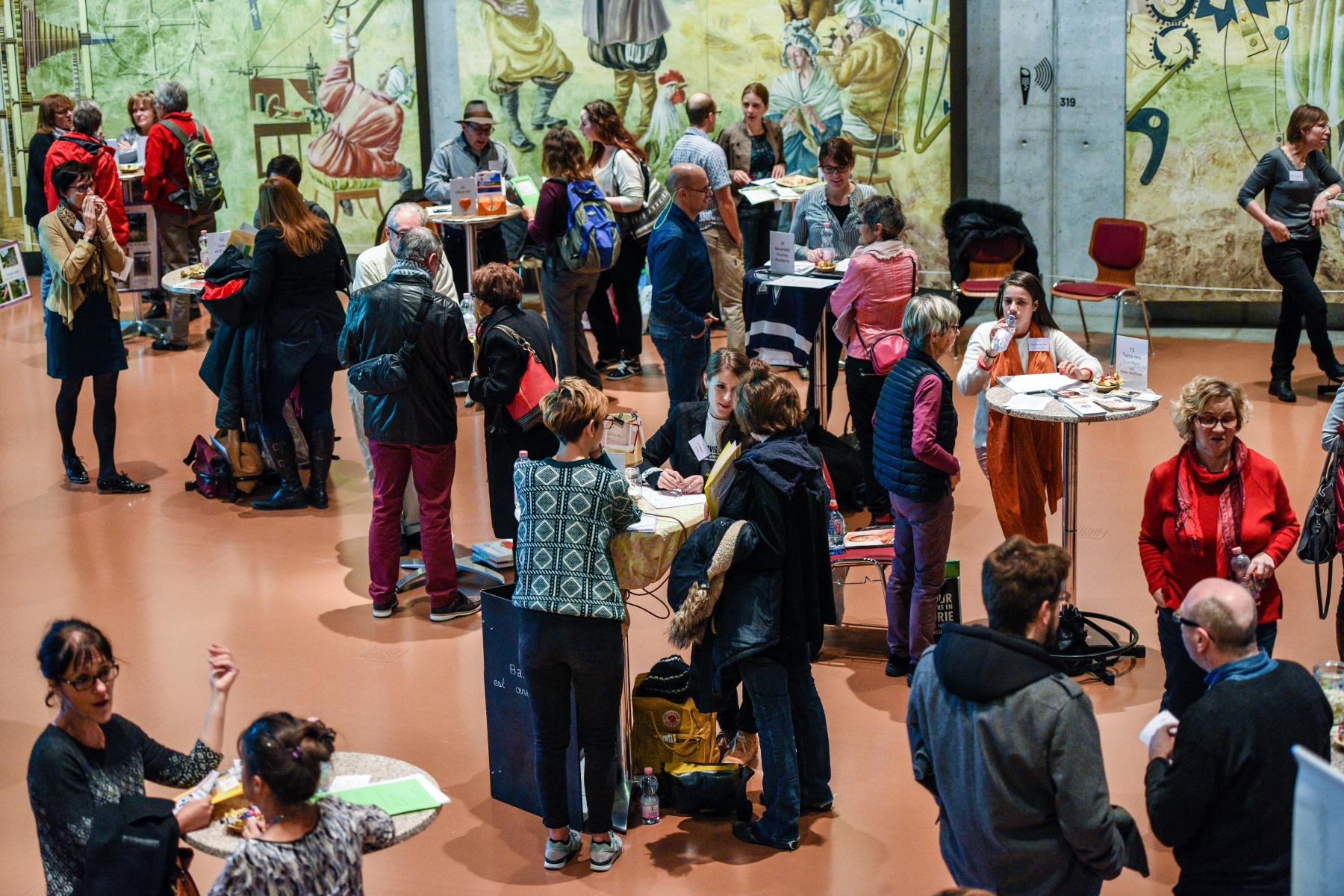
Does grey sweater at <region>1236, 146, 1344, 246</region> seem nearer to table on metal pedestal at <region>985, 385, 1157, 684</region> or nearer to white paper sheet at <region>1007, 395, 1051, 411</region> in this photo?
table on metal pedestal at <region>985, 385, 1157, 684</region>

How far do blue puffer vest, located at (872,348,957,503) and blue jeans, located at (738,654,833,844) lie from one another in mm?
999

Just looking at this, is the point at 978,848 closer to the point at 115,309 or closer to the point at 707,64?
the point at 115,309

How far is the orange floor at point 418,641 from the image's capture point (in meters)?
4.30

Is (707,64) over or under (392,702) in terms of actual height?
over

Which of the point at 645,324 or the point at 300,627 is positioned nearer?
the point at 300,627

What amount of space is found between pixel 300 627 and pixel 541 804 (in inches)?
80.4

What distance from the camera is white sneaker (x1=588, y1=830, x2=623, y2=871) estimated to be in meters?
4.25

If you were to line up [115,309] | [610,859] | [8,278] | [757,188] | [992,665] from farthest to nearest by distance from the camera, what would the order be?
[757,188] → [115,309] → [8,278] → [610,859] → [992,665]

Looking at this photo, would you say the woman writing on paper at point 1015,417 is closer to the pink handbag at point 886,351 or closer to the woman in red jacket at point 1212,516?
the pink handbag at point 886,351

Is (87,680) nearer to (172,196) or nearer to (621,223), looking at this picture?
(621,223)

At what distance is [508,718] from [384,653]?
1390 mm

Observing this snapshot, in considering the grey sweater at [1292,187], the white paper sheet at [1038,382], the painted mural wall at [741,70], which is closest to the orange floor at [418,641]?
the grey sweater at [1292,187]

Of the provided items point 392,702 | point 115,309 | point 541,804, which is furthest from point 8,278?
point 541,804

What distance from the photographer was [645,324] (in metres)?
11.5
